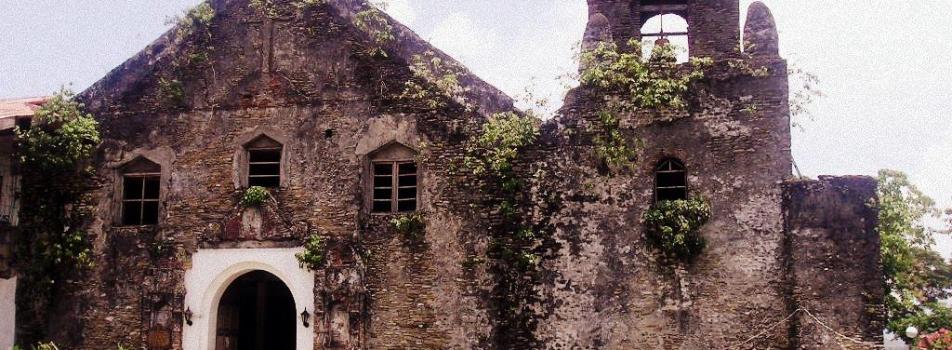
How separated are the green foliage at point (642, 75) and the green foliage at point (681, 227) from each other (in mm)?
1609

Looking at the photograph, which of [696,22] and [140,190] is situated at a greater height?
[696,22]

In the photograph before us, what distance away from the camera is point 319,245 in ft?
48.1

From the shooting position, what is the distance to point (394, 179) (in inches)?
584

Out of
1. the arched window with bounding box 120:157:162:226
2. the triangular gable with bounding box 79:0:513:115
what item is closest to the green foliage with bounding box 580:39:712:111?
the triangular gable with bounding box 79:0:513:115

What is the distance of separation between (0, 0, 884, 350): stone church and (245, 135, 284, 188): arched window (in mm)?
38

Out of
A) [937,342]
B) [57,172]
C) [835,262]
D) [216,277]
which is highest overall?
[57,172]

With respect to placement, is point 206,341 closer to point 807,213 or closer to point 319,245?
point 319,245

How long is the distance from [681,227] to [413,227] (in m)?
4.20

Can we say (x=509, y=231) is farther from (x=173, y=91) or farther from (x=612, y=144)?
(x=173, y=91)

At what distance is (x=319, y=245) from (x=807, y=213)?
7618 millimetres

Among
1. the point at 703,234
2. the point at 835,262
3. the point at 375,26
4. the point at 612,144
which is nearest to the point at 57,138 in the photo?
the point at 375,26

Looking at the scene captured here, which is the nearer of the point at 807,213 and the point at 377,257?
the point at 807,213

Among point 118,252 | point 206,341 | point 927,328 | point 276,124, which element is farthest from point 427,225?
point 927,328

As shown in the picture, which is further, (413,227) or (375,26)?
(375,26)
